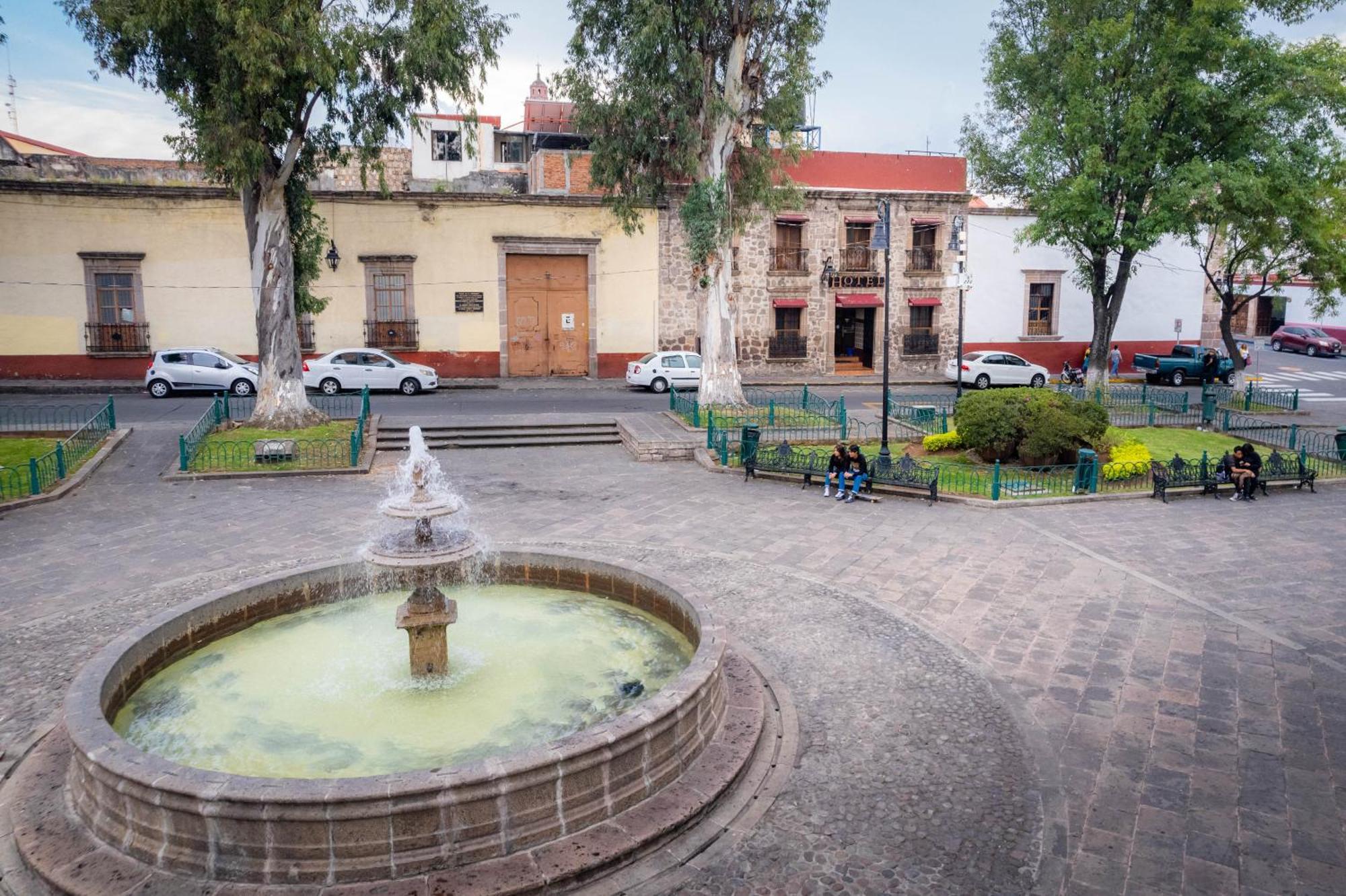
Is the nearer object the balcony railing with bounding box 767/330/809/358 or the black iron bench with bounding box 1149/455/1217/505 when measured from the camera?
the black iron bench with bounding box 1149/455/1217/505

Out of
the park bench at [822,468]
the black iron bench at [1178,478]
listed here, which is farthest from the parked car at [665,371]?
the black iron bench at [1178,478]

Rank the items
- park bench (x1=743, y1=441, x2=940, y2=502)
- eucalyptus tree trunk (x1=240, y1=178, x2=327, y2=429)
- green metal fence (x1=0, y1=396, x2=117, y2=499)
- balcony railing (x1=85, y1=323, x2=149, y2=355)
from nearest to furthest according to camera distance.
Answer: green metal fence (x1=0, y1=396, x2=117, y2=499) < park bench (x1=743, y1=441, x2=940, y2=502) < eucalyptus tree trunk (x1=240, y1=178, x2=327, y2=429) < balcony railing (x1=85, y1=323, x2=149, y2=355)

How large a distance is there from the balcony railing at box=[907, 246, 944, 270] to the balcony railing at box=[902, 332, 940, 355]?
230 centimetres

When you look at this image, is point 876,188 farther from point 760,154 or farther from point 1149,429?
point 1149,429

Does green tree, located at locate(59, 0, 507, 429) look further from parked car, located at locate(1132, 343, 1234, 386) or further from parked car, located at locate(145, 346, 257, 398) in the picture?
parked car, located at locate(1132, 343, 1234, 386)

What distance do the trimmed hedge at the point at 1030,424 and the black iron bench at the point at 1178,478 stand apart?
4.76 ft

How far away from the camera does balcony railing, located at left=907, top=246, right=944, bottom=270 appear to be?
104ft

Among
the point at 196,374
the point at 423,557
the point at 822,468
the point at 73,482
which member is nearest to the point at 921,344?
the point at 822,468

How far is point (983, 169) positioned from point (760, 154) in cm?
744

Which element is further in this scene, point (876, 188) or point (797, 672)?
point (876, 188)

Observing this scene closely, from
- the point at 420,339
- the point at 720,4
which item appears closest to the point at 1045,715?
the point at 720,4

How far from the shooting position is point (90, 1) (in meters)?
16.7

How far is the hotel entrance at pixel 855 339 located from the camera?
3275cm

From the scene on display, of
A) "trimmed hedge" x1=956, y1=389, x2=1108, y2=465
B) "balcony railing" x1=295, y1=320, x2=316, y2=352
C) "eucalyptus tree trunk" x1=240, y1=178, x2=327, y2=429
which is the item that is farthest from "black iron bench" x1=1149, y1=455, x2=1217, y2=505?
"balcony railing" x1=295, y1=320, x2=316, y2=352
